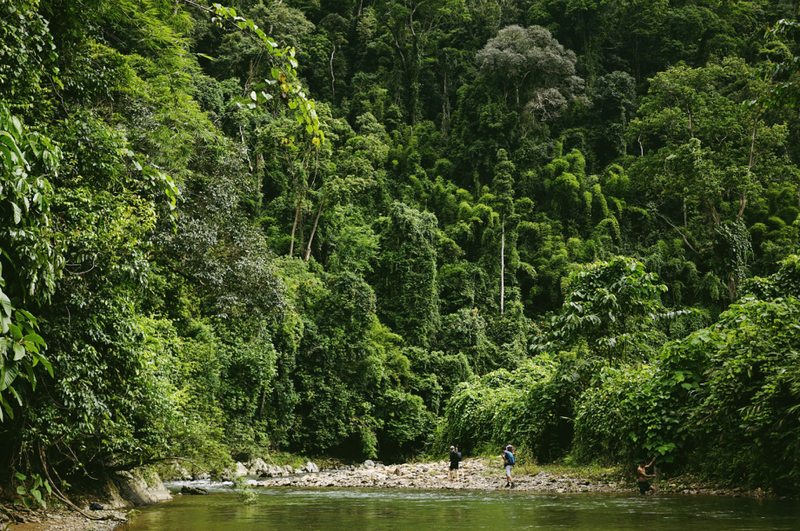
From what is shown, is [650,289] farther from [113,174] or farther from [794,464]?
[113,174]

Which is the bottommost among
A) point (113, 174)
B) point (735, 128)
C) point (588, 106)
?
point (113, 174)

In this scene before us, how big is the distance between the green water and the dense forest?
1095 millimetres

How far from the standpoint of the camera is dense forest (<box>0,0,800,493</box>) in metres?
7.16

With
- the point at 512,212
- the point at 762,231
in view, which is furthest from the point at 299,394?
the point at 762,231

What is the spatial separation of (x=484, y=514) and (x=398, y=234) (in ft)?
79.7

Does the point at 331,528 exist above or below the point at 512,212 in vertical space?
below

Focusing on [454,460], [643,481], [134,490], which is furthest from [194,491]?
[643,481]

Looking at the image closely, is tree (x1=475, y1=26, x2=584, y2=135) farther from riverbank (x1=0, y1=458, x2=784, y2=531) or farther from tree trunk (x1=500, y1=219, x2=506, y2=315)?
riverbank (x1=0, y1=458, x2=784, y2=531)

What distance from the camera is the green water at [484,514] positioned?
5887 millimetres

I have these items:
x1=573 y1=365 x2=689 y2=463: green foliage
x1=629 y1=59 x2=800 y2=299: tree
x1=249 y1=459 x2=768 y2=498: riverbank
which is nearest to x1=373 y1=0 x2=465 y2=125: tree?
x1=629 y1=59 x2=800 y2=299: tree

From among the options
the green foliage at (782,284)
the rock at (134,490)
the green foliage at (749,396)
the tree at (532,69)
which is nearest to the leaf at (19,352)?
the green foliage at (749,396)

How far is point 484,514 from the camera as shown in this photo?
7375mm

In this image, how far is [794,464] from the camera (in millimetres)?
7047

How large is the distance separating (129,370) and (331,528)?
3.57 m
